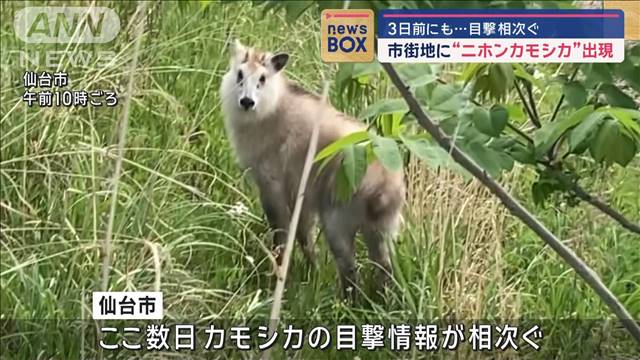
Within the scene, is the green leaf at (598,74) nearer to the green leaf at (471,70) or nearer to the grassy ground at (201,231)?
the green leaf at (471,70)

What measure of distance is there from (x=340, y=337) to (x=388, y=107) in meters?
0.53

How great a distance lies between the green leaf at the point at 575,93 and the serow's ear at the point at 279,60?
621 mm

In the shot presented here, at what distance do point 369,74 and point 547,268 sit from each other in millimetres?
698

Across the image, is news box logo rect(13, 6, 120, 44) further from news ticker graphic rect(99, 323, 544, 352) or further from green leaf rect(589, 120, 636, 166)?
green leaf rect(589, 120, 636, 166)

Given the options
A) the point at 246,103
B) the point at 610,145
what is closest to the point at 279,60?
the point at 246,103

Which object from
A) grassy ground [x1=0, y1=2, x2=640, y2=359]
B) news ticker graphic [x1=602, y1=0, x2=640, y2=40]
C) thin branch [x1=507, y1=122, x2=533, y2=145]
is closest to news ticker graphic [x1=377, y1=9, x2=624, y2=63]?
news ticker graphic [x1=602, y1=0, x2=640, y2=40]

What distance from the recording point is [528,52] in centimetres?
188

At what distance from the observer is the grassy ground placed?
2.10 m

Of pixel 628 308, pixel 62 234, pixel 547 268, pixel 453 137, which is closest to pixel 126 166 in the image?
pixel 62 234

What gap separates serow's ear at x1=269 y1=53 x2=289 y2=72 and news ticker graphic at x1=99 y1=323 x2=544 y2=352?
1.78 feet

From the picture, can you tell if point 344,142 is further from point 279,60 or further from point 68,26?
point 68,26

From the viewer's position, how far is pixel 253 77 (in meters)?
2.22

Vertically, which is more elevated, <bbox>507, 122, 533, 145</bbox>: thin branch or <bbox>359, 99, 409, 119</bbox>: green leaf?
<bbox>359, 99, 409, 119</bbox>: green leaf

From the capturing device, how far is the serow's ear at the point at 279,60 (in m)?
2.19
